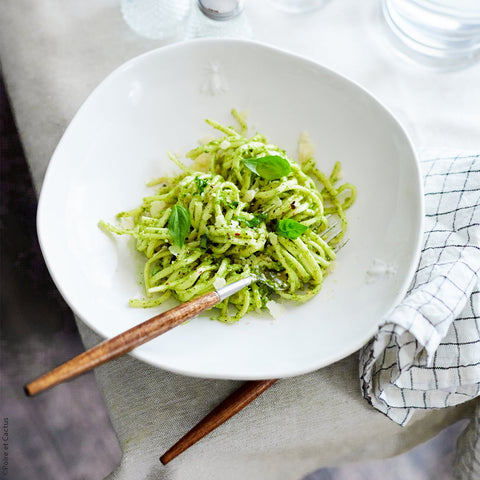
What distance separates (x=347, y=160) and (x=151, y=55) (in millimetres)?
523

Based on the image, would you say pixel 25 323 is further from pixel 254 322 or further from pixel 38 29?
pixel 254 322

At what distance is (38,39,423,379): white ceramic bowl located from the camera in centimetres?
107

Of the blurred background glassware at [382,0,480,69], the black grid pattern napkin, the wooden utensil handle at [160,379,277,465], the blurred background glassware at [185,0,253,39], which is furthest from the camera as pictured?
the blurred background glassware at [382,0,480,69]

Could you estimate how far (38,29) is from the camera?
162cm

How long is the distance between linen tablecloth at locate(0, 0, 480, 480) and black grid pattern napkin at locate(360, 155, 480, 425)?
94 mm

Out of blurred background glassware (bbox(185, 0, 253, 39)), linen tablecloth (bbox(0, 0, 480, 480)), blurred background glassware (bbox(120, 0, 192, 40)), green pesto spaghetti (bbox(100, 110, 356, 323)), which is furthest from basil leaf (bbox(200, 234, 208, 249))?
blurred background glassware (bbox(120, 0, 192, 40))

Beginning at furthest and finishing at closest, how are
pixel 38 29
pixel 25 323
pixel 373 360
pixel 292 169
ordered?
pixel 25 323
pixel 38 29
pixel 292 169
pixel 373 360

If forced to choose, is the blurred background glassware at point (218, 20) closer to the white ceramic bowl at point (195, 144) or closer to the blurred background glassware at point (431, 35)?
the white ceramic bowl at point (195, 144)

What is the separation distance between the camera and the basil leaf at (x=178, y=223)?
1.15 meters

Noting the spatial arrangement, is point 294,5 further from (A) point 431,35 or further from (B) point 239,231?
(B) point 239,231

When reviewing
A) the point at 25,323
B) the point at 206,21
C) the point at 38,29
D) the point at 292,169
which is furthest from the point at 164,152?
the point at 25,323

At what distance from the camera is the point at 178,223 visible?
1152 mm

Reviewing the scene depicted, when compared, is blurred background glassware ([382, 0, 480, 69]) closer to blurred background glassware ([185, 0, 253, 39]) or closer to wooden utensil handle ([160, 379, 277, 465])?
blurred background glassware ([185, 0, 253, 39])

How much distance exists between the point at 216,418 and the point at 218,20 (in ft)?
3.23
